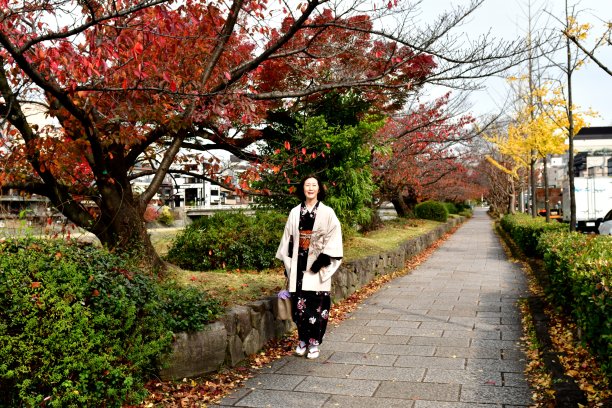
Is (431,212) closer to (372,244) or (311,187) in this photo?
(372,244)

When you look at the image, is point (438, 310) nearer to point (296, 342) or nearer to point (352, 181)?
point (296, 342)

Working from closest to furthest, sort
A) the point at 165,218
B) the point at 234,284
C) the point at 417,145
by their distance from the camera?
the point at 234,284, the point at 417,145, the point at 165,218

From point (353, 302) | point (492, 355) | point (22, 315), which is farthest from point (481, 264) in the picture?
point (22, 315)

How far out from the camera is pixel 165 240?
11.2m

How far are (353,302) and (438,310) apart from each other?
4.89 feet

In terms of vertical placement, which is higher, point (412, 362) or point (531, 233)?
point (531, 233)

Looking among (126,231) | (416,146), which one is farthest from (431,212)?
(126,231)

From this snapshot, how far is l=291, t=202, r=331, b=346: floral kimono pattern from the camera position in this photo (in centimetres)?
557

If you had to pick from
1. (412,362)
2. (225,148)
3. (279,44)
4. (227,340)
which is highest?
(279,44)

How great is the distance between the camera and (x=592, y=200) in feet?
80.5

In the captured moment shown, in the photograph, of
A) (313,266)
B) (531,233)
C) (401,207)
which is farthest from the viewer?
(401,207)

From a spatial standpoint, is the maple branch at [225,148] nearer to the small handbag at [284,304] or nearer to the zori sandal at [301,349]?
the small handbag at [284,304]

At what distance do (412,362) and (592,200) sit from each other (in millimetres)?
22530

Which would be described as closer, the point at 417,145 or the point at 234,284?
the point at 234,284
